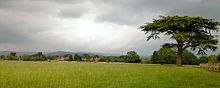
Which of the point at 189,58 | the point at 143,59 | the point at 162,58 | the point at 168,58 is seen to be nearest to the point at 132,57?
the point at 143,59

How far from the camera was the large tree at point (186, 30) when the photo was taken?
52.3m

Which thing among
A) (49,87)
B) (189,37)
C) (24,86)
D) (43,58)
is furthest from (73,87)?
(43,58)

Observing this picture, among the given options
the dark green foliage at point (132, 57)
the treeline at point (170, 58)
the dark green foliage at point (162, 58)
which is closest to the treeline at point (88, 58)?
the dark green foliage at point (132, 57)

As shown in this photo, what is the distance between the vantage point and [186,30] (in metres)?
54.7

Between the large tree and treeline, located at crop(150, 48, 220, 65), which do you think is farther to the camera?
treeline, located at crop(150, 48, 220, 65)

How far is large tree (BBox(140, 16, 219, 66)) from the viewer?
52.3 meters

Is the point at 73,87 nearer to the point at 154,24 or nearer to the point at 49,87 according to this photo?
the point at 49,87

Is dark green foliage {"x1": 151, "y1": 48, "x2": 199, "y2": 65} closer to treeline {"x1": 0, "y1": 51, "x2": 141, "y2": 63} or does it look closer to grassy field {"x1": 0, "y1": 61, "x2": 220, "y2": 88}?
treeline {"x1": 0, "y1": 51, "x2": 141, "y2": 63}

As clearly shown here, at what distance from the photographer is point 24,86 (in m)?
16.4

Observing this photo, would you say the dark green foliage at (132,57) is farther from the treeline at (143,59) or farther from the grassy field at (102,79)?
the grassy field at (102,79)

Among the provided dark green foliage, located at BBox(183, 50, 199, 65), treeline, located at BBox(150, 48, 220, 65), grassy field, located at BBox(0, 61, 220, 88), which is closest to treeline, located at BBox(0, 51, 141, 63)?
treeline, located at BBox(150, 48, 220, 65)

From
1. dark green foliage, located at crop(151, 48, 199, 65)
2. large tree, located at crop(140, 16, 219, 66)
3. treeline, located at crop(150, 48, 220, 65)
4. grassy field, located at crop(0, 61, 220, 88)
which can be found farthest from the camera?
dark green foliage, located at crop(151, 48, 199, 65)

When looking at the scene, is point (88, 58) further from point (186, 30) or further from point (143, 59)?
point (186, 30)

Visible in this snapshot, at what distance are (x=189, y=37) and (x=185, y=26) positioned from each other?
6.16 ft
